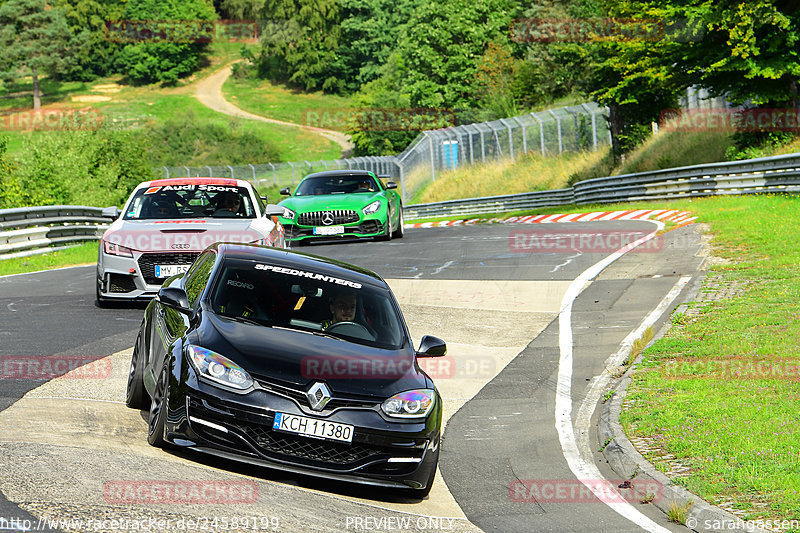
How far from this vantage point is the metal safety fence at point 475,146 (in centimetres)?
4734

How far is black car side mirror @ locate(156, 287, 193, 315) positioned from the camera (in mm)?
7355

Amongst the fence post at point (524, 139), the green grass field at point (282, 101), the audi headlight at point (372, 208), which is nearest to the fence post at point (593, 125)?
the fence post at point (524, 139)

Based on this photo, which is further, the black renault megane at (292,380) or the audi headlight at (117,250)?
the audi headlight at (117,250)

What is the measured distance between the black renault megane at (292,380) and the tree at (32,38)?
12514 centimetres

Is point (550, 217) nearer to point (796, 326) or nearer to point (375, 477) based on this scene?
point (796, 326)

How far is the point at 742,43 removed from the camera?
101 feet

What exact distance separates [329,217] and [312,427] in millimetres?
16124

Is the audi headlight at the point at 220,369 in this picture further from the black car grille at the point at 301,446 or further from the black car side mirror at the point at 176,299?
the black car side mirror at the point at 176,299

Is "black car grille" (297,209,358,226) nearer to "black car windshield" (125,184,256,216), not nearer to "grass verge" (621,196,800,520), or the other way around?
"black car windshield" (125,184,256,216)

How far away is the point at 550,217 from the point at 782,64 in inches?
317

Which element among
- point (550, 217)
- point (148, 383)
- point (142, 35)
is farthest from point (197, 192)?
point (142, 35)

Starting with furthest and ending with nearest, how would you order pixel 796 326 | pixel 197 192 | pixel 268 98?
pixel 268 98
pixel 197 192
pixel 796 326

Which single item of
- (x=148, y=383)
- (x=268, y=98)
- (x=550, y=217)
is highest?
(x=148, y=383)

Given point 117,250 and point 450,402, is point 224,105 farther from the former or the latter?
point 450,402
